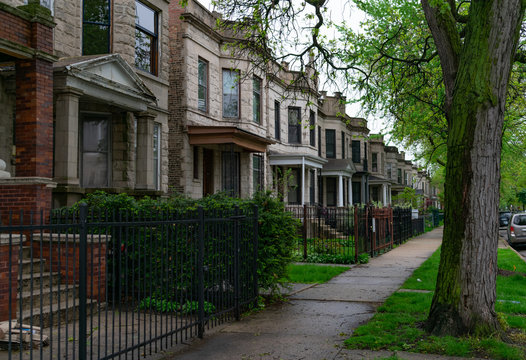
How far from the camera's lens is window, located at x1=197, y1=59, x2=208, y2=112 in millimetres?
20078

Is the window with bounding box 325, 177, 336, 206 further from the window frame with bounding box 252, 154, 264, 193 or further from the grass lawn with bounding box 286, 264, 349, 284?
the grass lawn with bounding box 286, 264, 349, 284

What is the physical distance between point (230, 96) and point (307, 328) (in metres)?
15.8

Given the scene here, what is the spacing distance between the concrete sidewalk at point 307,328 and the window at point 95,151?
6848mm

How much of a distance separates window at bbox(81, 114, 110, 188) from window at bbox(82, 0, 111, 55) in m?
1.90

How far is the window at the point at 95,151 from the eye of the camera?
14.0 metres

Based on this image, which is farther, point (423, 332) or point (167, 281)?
point (423, 332)

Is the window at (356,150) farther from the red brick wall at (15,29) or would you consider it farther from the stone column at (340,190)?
the red brick wall at (15,29)

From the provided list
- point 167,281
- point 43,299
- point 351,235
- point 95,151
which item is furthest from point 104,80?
point 351,235

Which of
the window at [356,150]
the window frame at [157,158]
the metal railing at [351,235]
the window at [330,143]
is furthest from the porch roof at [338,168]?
the window frame at [157,158]

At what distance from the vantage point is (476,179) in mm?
6465

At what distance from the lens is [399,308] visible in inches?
325

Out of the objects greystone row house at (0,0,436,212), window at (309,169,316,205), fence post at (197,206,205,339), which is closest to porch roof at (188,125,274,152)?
greystone row house at (0,0,436,212)

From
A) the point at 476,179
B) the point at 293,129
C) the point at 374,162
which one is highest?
the point at 293,129

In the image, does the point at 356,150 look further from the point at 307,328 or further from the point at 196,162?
the point at 307,328
